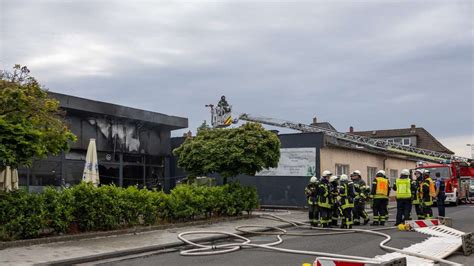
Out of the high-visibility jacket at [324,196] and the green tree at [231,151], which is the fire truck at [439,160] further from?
the high-visibility jacket at [324,196]

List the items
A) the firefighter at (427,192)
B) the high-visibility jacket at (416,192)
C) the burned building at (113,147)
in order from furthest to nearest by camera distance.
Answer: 1. the burned building at (113,147)
2. the high-visibility jacket at (416,192)
3. the firefighter at (427,192)

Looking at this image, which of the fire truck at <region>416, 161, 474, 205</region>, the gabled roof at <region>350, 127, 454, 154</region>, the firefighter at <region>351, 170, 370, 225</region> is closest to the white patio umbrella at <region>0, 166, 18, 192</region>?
the firefighter at <region>351, 170, 370, 225</region>

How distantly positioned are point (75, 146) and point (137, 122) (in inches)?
153

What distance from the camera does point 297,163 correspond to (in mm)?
25078

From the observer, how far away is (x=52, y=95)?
19.6m

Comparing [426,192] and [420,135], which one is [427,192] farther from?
[420,135]

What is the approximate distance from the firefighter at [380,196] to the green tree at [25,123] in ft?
31.9

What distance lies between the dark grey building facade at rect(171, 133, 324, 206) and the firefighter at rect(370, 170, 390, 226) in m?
7.71

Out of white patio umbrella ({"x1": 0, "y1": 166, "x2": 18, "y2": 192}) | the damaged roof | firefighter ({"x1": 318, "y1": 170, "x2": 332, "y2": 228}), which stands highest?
the damaged roof

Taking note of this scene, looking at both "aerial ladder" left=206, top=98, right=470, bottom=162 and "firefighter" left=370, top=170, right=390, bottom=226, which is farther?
"aerial ladder" left=206, top=98, right=470, bottom=162

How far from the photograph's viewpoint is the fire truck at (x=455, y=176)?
29344 mm

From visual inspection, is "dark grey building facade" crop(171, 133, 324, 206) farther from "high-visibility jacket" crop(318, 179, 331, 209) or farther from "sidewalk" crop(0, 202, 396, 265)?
"sidewalk" crop(0, 202, 396, 265)

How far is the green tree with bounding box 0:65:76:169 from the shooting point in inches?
431

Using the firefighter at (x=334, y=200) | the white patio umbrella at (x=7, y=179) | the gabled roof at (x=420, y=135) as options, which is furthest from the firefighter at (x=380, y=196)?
the gabled roof at (x=420, y=135)
